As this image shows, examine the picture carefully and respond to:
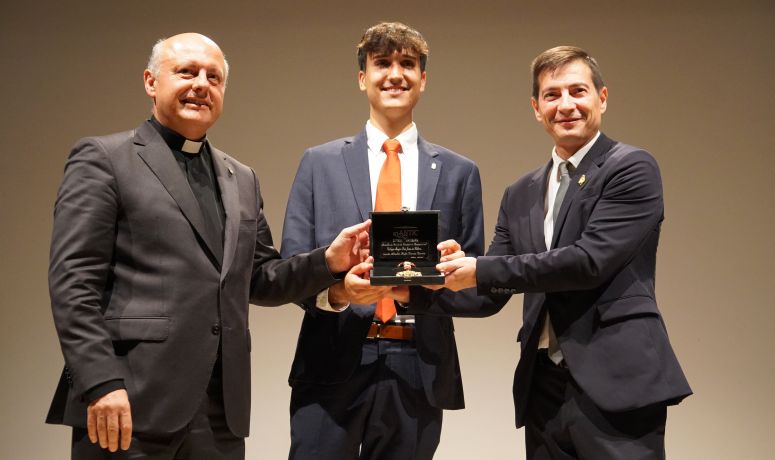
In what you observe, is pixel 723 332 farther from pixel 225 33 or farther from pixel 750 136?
pixel 225 33

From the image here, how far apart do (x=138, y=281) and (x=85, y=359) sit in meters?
0.27

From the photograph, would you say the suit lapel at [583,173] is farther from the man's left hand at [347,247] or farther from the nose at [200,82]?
the nose at [200,82]

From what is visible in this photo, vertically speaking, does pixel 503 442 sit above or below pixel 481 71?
below

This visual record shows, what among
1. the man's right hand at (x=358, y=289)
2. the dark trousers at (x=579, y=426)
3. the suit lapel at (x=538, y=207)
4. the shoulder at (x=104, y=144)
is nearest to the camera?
the shoulder at (x=104, y=144)

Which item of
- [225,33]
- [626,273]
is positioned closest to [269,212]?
[225,33]

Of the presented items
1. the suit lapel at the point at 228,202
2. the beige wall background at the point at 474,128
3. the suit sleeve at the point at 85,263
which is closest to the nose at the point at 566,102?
the suit lapel at the point at 228,202

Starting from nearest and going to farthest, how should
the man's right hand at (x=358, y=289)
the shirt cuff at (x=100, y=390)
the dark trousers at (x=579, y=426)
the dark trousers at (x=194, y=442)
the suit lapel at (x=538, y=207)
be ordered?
1. the shirt cuff at (x=100, y=390)
2. the dark trousers at (x=194, y=442)
3. the dark trousers at (x=579, y=426)
4. the man's right hand at (x=358, y=289)
5. the suit lapel at (x=538, y=207)

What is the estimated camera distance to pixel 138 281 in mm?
2334

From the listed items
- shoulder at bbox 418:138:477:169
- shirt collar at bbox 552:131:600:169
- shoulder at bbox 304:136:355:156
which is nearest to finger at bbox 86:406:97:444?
shoulder at bbox 304:136:355:156

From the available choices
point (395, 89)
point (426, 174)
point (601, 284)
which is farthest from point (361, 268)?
point (601, 284)

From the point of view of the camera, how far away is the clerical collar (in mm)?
2617

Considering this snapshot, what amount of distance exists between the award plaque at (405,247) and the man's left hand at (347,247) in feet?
0.19

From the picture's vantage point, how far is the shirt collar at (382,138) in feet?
9.87

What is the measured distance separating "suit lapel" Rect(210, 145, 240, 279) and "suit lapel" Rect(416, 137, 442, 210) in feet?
2.10
